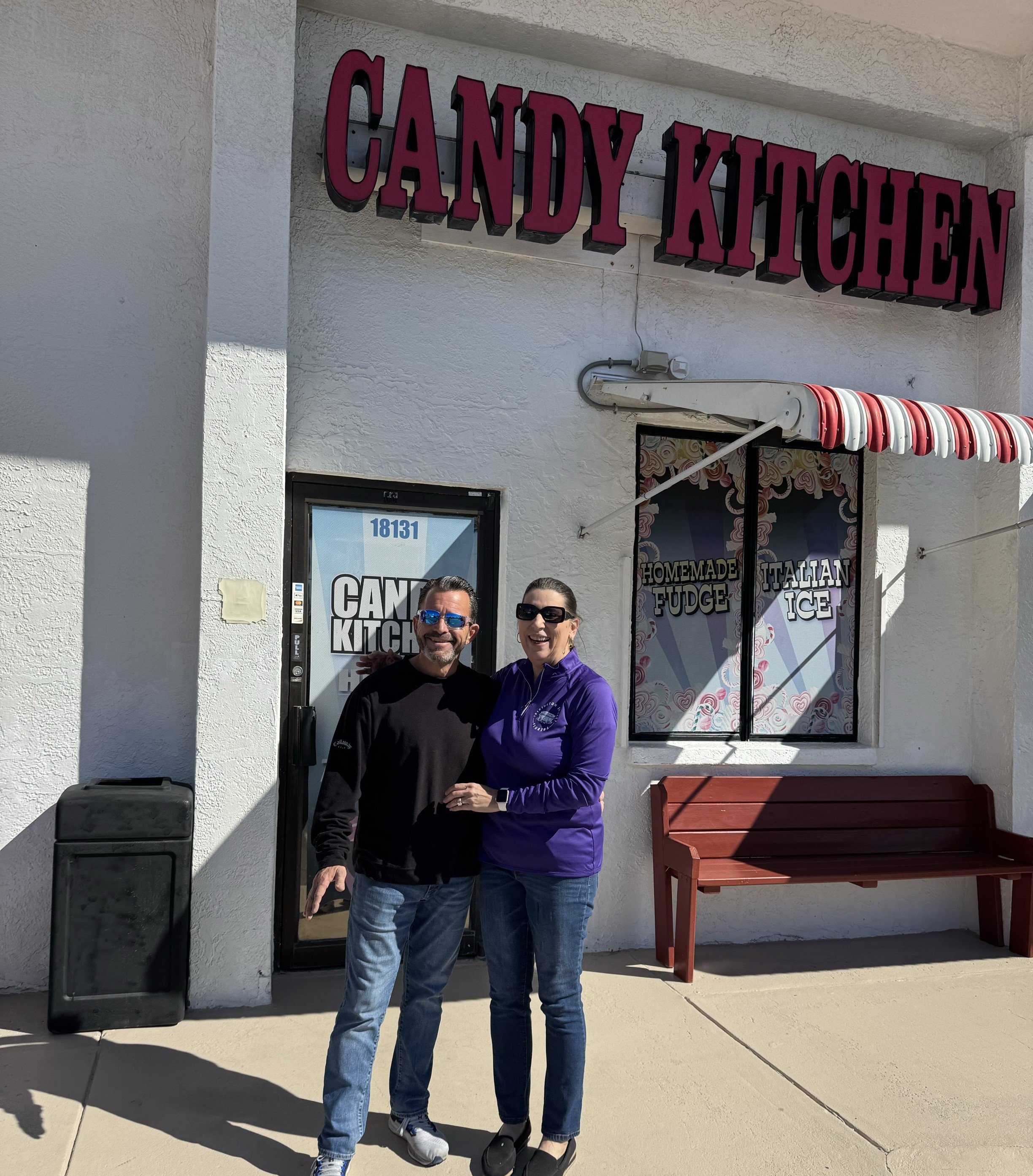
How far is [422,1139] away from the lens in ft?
10.5

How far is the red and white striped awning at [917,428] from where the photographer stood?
4500mm

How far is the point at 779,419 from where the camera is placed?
4562mm

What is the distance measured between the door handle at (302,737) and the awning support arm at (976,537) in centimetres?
392

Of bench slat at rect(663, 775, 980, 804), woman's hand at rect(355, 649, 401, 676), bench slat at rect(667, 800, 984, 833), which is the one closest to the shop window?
bench slat at rect(663, 775, 980, 804)

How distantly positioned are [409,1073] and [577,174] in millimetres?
4379

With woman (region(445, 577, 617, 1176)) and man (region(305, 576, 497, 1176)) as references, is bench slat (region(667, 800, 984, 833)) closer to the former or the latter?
woman (region(445, 577, 617, 1176))

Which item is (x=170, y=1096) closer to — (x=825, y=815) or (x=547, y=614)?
(x=547, y=614)

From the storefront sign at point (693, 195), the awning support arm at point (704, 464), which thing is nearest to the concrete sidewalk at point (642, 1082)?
the awning support arm at point (704, 464)

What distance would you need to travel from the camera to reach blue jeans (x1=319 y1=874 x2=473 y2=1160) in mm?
2975

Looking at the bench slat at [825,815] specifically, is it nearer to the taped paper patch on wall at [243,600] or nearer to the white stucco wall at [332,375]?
the white stucco wall at [332,375]

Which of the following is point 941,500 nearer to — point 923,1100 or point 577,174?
point 577,174

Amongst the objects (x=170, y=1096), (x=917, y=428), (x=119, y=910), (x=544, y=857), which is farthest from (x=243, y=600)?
(x=917, y=428)

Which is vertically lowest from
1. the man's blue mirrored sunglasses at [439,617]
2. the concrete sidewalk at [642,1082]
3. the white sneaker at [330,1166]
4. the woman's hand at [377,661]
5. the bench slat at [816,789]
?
the concrete sidewalk at [642,1082]

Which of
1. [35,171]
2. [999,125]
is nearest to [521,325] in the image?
[35,171]
